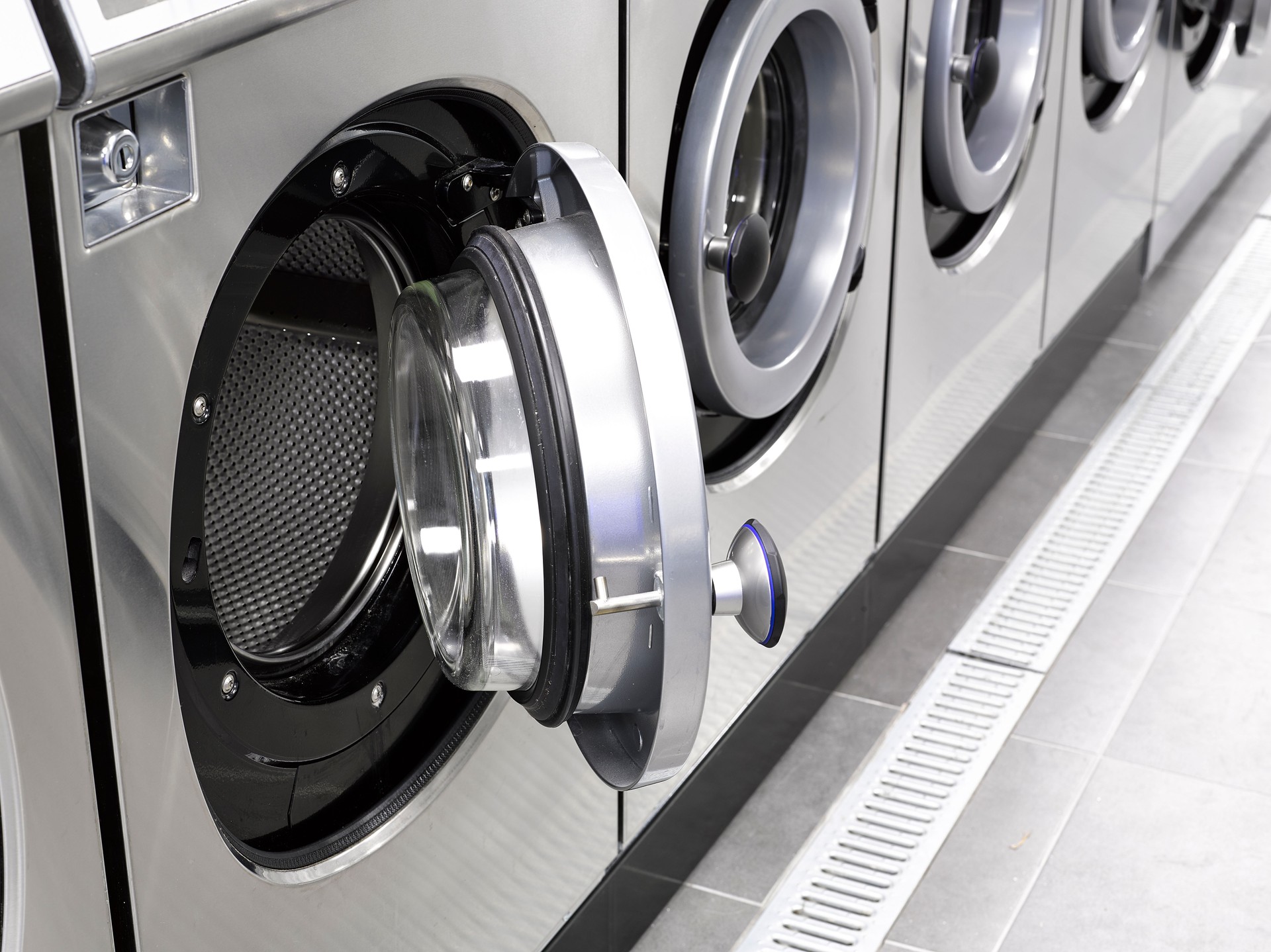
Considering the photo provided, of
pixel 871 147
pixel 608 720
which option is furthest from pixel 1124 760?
pixel 608 720

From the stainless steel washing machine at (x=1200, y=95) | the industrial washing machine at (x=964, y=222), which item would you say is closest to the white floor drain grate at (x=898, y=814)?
the industrial washing machine at (x=964, y=222)

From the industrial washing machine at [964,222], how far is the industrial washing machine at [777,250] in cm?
7

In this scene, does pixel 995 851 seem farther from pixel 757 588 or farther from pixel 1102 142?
pixel 1102 142

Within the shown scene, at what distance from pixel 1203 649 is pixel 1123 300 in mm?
1246

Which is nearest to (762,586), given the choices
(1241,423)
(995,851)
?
(995,851)

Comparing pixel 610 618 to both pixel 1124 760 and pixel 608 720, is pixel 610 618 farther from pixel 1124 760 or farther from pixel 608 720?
pixel 1124 760

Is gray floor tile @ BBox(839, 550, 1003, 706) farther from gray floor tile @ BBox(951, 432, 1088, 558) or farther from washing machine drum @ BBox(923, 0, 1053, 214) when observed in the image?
washing machine drum @ BBox(923, 0, 1053, 214)

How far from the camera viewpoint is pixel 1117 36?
266 cm

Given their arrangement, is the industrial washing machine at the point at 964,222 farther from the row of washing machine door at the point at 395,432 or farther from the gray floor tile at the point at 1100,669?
the gray floor tile at the point at 1100,669

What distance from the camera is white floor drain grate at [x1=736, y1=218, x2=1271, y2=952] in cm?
174

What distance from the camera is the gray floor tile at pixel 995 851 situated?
1.69 m

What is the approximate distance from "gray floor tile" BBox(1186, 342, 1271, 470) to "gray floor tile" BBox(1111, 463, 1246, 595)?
0.19 feet

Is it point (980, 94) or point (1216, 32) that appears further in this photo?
point (1216, 32)

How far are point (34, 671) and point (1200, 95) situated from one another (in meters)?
3.12
